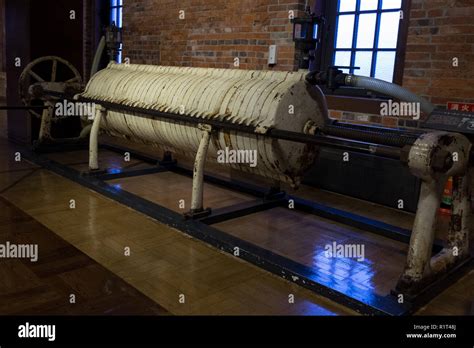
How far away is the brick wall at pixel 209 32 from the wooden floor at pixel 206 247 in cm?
166

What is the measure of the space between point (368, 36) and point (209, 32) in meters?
→ 1.97

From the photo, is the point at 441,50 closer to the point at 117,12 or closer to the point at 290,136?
the point at 290,136

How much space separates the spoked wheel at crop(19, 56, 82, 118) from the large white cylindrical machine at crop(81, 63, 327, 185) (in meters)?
1.22

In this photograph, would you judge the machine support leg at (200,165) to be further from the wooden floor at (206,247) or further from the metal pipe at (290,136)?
the wooden floor at (206,247)

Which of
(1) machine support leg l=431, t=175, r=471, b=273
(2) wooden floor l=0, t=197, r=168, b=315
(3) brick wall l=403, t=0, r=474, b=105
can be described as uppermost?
(3) brick wall l=403, t=0, r=474, b=105

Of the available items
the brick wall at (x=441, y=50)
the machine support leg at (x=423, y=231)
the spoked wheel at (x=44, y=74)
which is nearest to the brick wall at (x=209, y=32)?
the brick wall at (x=441, y=50)

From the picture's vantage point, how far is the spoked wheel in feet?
16.0

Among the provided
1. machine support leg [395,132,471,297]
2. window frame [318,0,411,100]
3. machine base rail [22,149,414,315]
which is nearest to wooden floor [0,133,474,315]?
machine base rail [22,149,414,315]

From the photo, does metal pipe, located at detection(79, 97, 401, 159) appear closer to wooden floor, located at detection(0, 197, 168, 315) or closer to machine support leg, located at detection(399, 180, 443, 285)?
machine support leg, located at detection(399, 180, 443, 285)

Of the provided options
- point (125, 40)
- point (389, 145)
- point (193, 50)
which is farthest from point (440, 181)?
point (125, 40)

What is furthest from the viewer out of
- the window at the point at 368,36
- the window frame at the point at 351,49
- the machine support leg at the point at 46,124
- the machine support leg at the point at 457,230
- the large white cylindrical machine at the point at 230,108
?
the machine support leg at the point at 46,124

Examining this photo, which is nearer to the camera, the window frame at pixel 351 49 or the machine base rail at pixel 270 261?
the machine base rail at pixel 270 261

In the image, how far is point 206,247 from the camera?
2824 mm

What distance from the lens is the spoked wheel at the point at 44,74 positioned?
4.88m
